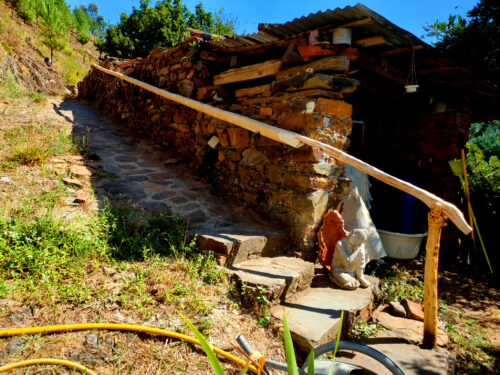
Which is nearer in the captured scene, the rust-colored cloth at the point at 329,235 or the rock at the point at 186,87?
the rust-colored cloth at the point at 329,235

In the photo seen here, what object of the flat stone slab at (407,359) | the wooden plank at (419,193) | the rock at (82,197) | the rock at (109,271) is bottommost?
the flat stone slab at (407,359)

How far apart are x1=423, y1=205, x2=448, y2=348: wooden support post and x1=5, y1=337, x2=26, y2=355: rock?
2.75 meters

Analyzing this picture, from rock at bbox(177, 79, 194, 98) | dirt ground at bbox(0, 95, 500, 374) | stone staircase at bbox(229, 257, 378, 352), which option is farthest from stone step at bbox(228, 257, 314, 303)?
rock at bbox(177, 79, 194, 98)

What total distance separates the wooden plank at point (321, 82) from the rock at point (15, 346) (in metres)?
3.16

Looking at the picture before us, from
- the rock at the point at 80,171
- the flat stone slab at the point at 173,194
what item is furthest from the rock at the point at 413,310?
the rock at the point at 80,171

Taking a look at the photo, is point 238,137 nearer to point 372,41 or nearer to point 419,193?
point 372,41

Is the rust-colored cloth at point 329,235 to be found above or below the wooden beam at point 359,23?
below

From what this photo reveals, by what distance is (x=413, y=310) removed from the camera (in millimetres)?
3201

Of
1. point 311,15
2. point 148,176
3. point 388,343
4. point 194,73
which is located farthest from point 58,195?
point 388,343

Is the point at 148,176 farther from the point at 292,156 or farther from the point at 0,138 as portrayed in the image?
the point at 292,156

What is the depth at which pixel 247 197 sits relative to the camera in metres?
3.89

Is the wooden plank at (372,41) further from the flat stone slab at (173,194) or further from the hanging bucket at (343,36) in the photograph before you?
the flat stone slab at (173,194)

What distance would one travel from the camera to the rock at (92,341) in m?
1.79

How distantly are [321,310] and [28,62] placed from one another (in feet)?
39.5
